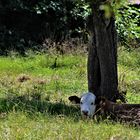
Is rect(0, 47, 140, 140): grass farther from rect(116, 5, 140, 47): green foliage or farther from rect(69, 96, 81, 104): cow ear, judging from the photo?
rect(116, 5, 140, 47): green foliage

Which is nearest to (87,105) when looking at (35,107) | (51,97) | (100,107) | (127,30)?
(100,107)

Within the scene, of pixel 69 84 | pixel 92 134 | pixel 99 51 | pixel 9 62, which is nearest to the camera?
pixel 92 134

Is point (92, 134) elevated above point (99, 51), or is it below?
below

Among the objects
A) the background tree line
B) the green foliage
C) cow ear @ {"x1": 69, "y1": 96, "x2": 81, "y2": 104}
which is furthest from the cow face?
the green foliage

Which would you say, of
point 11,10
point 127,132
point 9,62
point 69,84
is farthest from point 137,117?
point 11,10

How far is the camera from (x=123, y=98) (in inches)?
393

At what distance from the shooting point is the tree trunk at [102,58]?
31.2ft

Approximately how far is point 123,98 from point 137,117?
211 cm

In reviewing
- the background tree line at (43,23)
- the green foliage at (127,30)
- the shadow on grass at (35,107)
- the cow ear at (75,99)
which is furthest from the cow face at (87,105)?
the green foliage at (127,30)

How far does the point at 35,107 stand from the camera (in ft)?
27.1

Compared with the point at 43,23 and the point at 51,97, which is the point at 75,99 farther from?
the point at 43,23

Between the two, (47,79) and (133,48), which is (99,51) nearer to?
(47,79)

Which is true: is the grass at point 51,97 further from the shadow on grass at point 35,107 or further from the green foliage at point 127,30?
the green foliage at point 127,30

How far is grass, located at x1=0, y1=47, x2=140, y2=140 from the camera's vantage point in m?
6.20
